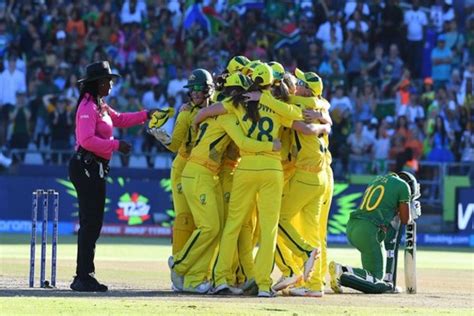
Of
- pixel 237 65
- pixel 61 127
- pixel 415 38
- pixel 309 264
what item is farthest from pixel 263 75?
pixel 415 38

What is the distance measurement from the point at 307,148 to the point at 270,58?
15.5 meters

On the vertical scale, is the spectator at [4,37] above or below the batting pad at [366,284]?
above

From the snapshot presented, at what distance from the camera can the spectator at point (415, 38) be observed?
30000 mm

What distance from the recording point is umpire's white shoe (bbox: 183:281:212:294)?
13.8 metres

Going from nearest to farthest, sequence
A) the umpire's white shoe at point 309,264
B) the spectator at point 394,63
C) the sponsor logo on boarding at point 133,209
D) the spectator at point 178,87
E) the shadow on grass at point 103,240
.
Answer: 1. the umpire's white shoe at point 309,264
2. the shadow on grass at point 103,240
3. the sponsor logo on boarding at point 133,209
4. the spectator at point 178,87
5. the spectator at point 394,63

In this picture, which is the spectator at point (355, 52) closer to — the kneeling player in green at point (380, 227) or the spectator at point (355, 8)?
the spectator at point (355, 8)

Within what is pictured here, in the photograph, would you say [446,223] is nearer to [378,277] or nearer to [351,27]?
[351,27]

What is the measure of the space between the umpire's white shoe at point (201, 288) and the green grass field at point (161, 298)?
0.24 meters

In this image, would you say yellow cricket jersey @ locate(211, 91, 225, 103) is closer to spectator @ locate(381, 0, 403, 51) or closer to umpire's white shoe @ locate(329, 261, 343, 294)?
umpire's white shoe @ locate(329, 261, 343, 294)

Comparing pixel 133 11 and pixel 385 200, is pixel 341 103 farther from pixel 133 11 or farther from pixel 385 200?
pixel 385 200

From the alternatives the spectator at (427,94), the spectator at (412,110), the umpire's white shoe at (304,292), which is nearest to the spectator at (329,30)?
the spectator at (427,94)

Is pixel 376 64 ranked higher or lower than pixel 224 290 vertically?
higher

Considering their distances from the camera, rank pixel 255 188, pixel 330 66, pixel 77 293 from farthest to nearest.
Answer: pixel 330 66 → pixel 255 188 → pixel 77 293

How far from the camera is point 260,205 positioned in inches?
532
